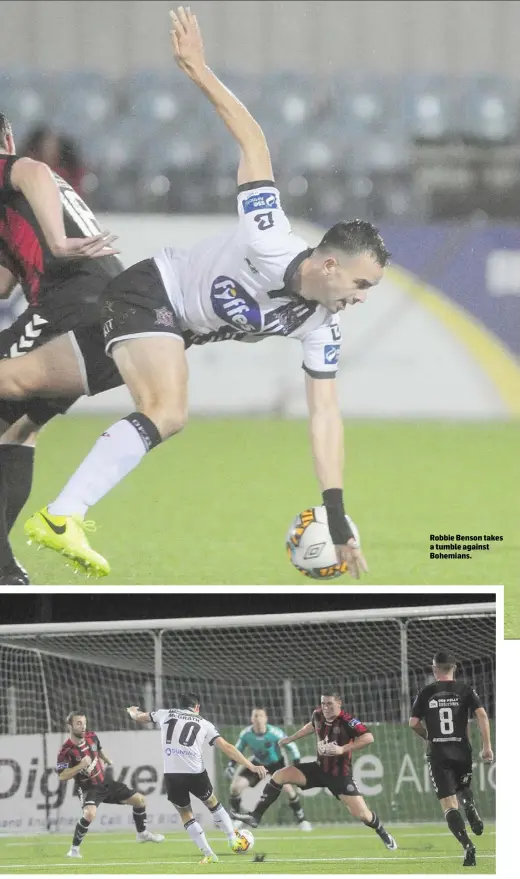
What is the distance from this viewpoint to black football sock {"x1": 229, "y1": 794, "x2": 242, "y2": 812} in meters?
3.67

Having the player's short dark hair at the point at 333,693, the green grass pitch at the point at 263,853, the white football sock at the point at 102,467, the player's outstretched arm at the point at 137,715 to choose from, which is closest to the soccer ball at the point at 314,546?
the player's short dark hair at the point at 333,693

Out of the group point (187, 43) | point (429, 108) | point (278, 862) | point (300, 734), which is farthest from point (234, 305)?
point (278, 862)

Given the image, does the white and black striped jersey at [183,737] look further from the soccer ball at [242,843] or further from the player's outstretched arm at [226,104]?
the player's outstretched arm at [226,104]

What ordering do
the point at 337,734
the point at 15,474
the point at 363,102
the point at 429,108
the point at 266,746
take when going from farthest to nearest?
the point at 429,108 → the point at 363,102 → the point at 15,474 → the point at 266,746 → the point at 337,734

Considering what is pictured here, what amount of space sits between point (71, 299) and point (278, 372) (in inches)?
27.1

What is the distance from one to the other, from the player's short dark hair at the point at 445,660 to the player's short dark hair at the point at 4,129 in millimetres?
2032

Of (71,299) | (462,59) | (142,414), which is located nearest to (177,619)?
(142,414)

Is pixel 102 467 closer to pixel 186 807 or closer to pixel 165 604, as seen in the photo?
pixel 165 604

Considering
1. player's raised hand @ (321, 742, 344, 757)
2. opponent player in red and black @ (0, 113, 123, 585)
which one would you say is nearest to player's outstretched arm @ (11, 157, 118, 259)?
opponent player in red and black @ (0, 113, 123, 585)

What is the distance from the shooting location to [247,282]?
3713 mm

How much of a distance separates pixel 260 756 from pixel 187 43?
7.19 ft

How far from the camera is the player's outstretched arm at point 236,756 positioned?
3.47 meters

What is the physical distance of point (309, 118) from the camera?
4082 mm

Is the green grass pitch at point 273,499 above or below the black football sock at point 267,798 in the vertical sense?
above
